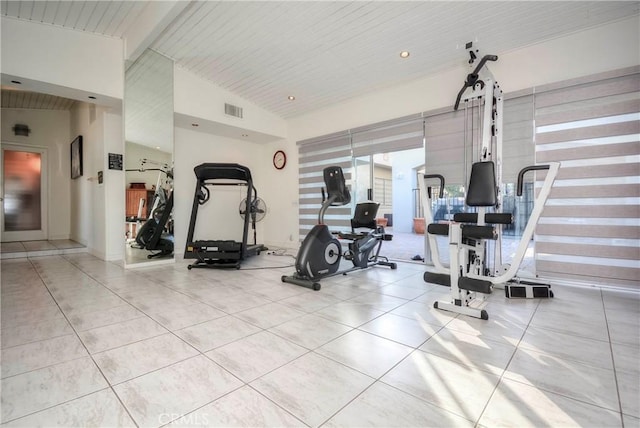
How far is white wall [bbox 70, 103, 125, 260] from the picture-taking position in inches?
193

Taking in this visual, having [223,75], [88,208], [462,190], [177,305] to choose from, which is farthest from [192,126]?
[462,190]

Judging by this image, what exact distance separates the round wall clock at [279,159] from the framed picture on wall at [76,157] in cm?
439

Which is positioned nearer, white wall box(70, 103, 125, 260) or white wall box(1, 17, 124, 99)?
white wall box(1, 17, 124, 99)

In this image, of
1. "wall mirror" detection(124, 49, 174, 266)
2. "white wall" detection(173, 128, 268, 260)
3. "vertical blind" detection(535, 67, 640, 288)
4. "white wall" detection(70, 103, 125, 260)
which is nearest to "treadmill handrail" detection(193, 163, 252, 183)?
"wall mirror" detection(124, 49, 174, 266)

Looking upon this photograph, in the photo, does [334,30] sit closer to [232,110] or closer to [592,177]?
[232,110]

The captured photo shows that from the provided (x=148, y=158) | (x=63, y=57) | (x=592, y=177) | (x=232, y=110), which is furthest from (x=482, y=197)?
(x=63, y=57)

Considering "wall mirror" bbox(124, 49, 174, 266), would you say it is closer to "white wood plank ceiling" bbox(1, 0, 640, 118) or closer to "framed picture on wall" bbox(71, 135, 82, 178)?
"white wood plank ceiling" bbox(1, 0, 640, 118)

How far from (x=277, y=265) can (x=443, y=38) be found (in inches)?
156

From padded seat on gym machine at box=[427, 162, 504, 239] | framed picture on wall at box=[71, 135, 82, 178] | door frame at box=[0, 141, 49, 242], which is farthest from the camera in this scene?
door frame at box=[0, 141, 49, 242]

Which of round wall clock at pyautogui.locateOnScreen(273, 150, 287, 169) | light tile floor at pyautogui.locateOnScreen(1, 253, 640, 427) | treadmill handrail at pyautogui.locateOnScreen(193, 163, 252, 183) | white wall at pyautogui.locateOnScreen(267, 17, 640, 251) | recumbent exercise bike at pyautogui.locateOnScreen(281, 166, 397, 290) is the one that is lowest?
light tile floor at pyautogui.locateOnScreen(1, 253, 640, 427)

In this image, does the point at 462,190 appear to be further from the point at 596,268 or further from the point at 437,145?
the point at 596,268

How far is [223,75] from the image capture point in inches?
196

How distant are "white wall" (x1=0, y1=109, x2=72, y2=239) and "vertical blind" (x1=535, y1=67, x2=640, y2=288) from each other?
1012 centimetres

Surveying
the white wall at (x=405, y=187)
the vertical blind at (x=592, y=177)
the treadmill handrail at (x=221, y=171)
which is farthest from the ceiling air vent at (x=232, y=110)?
the white wall at (x=405, y=187)
